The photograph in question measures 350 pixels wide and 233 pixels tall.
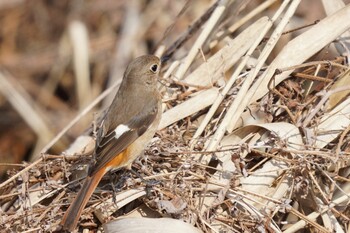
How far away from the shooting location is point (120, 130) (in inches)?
170

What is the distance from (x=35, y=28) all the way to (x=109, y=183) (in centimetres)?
462

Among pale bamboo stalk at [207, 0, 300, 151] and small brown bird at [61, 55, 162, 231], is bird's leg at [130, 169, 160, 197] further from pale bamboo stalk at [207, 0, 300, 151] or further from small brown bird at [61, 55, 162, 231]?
pale bamboo stalk at [207, 0, 300, 151]

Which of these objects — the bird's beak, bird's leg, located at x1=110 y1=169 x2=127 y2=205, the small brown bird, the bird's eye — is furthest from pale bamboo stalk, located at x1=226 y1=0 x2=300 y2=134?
the bird's beak

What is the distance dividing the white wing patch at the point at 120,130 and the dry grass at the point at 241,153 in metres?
0.18

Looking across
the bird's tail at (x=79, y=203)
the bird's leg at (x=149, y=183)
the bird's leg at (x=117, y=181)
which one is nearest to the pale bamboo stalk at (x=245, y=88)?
the bird's leg at (x=149, y=183)

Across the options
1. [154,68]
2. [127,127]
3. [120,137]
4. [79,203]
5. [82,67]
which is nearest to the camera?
[79,203]

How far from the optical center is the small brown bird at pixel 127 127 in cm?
389

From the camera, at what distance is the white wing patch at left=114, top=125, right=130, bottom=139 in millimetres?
4278

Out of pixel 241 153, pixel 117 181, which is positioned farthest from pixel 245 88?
pixel 117 181

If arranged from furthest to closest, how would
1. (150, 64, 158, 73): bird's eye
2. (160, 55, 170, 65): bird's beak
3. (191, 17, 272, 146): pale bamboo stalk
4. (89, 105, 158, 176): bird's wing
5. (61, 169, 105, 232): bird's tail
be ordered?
1. (160, 55, 170, 65): bird's beak
2. (150, 64, 158, 73): bird's eye
3. (191, 17, 272, 146): pale bamboo stalk
4. (89, 105, 158, 176): bird's wing
5. (61, 169, 105, 232): bird's tail

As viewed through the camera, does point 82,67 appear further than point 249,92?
Yes

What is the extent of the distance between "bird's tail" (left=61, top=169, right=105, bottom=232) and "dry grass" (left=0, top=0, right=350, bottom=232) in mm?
96

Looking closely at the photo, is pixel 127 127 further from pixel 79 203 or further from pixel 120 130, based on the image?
pixel 79 203

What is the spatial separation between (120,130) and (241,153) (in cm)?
79
